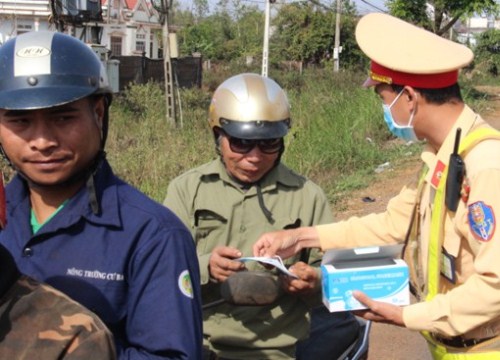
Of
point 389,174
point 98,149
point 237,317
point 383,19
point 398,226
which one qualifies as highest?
point 383,19

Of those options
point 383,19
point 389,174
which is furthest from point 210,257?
point 389,174

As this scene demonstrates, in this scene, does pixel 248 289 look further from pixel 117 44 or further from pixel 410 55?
pixel 117 44

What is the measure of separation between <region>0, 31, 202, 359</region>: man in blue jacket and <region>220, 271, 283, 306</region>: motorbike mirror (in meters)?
0.43

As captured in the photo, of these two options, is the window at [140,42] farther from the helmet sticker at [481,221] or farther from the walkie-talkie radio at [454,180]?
the helmet sticker at [481,221]

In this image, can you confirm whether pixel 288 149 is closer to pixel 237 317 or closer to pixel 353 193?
pixel 353 193

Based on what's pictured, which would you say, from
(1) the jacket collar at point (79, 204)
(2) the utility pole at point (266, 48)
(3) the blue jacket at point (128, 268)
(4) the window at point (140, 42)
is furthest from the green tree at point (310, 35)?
(3) the blue jacket at point (128, 268)

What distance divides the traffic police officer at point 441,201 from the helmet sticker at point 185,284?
90cm

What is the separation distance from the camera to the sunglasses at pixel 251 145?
2834 mm

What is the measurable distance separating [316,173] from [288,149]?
21.3 inches

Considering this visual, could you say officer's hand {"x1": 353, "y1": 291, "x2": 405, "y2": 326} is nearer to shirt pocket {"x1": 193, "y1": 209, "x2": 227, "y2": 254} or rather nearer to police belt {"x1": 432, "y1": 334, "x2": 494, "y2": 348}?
police belt {"x1": 432, "y1": 334, "x2": 494, "y2": 348}

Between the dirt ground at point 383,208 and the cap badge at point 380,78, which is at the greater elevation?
the cap badge at point 380,78

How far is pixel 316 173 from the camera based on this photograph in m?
9.91

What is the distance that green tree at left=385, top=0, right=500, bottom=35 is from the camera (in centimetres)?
2306

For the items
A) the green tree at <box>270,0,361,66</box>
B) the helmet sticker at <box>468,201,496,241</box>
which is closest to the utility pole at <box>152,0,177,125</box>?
the helmet sticker at <box>468,201,496,241</box>
